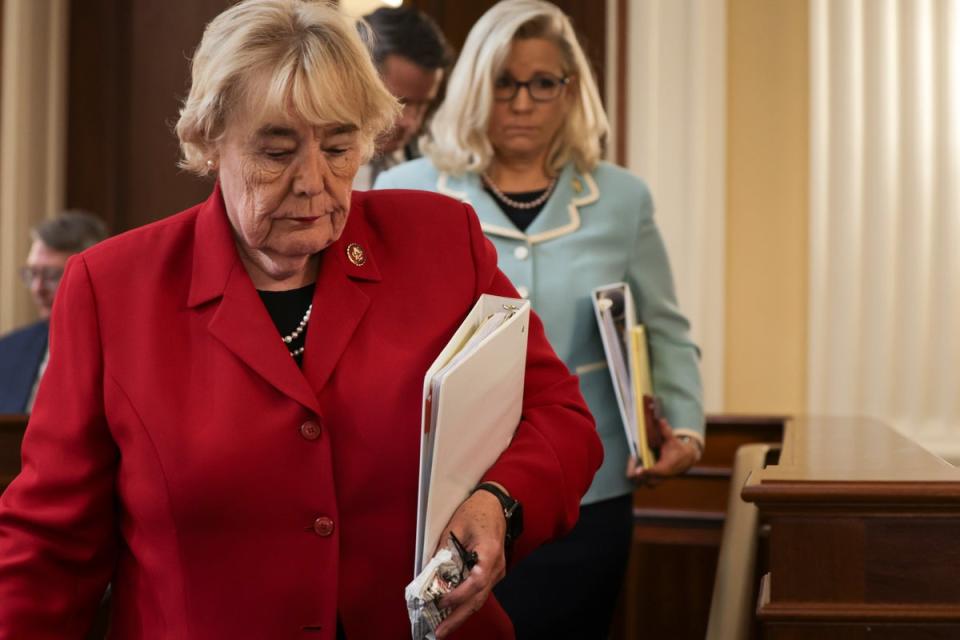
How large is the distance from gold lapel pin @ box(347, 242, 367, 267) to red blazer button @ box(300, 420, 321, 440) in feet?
0.93

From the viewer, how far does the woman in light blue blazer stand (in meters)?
2.84

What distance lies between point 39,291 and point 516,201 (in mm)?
2920

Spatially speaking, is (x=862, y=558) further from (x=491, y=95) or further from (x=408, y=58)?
(x=408, y=58)

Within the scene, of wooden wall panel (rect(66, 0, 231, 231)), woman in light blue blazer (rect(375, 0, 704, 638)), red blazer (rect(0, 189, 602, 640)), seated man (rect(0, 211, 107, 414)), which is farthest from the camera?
wooden wall panel (rect(66, 0, 231, 231))

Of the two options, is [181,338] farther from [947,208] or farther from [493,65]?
[947,208]

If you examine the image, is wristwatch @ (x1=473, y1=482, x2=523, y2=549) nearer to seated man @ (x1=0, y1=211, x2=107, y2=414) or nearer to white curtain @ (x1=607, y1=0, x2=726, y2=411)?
seated man @ (x1=0, y1=211, x2=107, y2=414)

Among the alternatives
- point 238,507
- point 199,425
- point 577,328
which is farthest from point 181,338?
point 577,328

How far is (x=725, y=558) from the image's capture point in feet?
9.84

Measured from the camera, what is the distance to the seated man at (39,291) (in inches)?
189

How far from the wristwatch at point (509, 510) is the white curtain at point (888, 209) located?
3635 millimetres

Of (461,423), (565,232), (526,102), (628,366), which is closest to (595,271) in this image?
(565,232)

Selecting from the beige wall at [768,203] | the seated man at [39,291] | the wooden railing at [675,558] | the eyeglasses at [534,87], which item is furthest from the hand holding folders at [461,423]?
the beige wall at [768,203]

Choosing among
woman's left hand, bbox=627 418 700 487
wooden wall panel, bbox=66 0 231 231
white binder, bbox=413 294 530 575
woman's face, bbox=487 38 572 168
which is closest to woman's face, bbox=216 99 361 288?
white binder, bbox=413 294 530 575

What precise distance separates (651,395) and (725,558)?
0.40 metres
